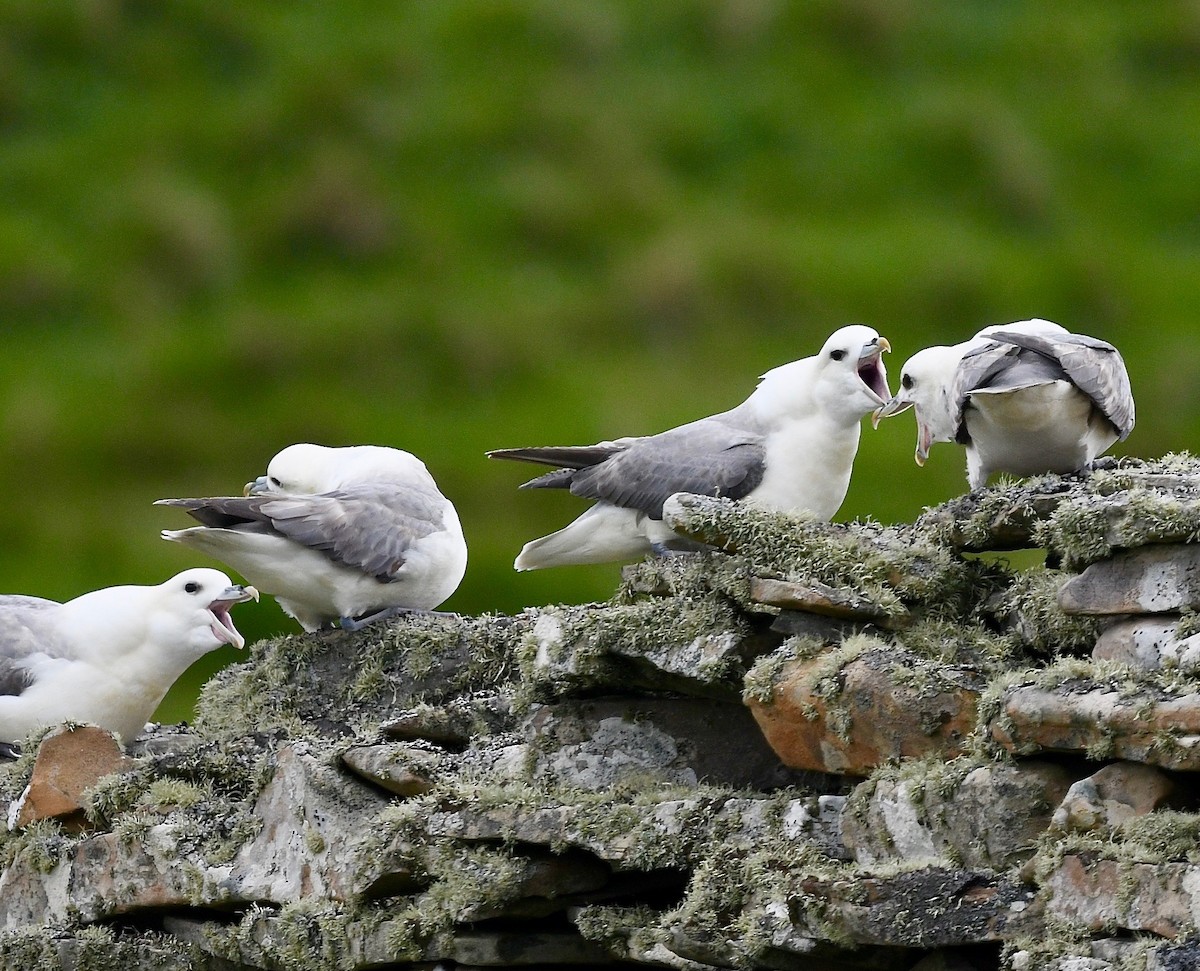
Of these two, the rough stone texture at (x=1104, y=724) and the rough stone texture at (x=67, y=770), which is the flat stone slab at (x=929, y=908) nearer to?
the rough stone texture at (x=1104, y=724)

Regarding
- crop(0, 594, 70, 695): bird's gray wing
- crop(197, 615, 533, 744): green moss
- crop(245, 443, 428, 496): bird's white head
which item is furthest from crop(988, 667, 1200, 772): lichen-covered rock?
A: crop(0, 594, 70, 695): bird's gray wing

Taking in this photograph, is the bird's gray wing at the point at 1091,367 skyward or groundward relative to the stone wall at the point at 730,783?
skyward

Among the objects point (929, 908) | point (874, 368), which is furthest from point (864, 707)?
point (874, 368)

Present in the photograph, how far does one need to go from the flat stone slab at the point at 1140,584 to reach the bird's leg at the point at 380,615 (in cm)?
359

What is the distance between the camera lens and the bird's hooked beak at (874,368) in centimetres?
787

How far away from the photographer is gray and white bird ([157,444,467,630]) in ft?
27.3

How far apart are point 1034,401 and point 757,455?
171 centimetres

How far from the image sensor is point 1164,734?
486cm

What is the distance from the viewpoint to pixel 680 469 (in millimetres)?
8070

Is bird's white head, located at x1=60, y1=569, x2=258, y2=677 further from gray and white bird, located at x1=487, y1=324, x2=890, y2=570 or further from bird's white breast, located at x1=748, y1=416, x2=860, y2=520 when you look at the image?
bird's white breast, located at x1=748, y1=416, x2=860, y2=520

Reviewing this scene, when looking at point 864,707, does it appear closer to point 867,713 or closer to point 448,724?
point 867,713

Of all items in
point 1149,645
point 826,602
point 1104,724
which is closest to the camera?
point 1104,724

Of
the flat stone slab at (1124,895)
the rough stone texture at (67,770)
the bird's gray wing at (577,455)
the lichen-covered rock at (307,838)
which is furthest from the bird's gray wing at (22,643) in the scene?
the flat stone slab at (1124,895)

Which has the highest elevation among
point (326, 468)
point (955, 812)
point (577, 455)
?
point (326, 468)
